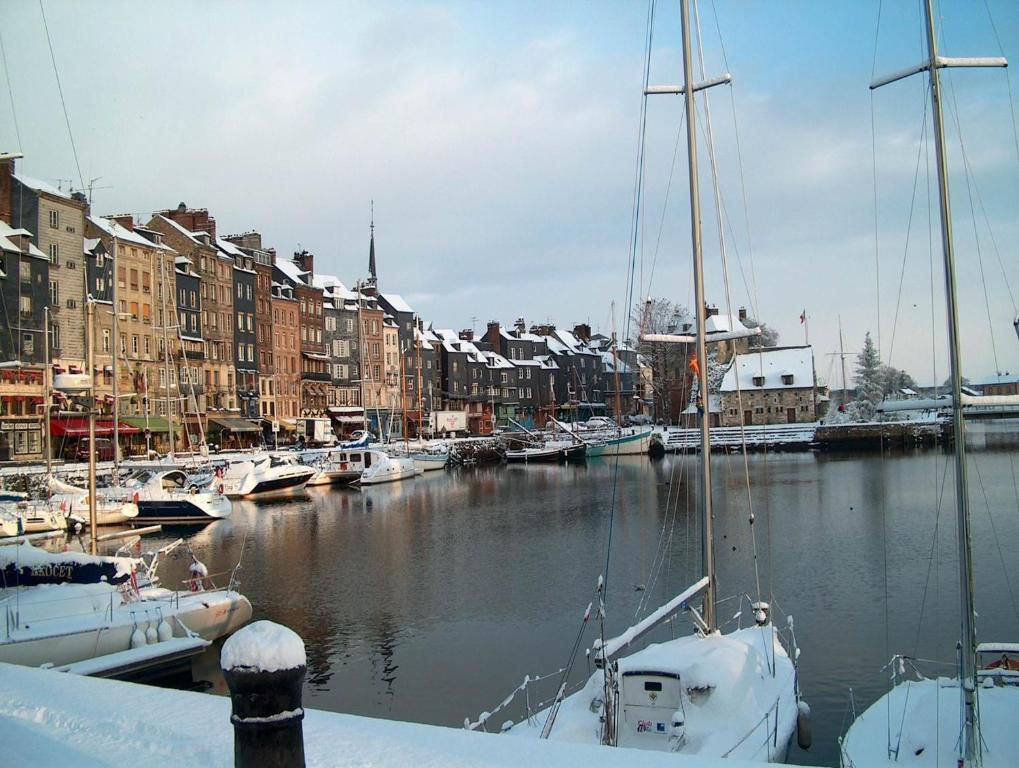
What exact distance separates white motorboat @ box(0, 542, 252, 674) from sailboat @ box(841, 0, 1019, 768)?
12779 mm

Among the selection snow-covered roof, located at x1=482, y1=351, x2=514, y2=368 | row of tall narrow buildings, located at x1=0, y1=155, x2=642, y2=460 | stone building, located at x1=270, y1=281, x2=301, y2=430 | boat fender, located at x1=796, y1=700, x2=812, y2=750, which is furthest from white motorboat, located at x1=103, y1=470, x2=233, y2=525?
snow-covered roof, located at x1=482, y1=351, x2=514, y2=368

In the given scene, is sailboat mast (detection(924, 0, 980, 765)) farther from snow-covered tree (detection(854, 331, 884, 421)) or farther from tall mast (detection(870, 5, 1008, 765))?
snow-covered tree (detection(854, 331, 884, 421))

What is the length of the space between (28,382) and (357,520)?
25255 millimetres

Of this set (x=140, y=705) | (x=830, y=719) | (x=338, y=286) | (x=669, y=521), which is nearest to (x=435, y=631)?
(x=830, y=719)

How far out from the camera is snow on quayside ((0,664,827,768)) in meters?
5.56

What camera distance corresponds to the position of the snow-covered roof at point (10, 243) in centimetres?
5319

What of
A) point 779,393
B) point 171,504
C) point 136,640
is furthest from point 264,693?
point 779,393

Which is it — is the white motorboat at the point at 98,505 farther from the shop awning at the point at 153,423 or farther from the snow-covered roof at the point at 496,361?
the snow-covered roof at the point at 496,361

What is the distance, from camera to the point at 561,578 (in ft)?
93.1

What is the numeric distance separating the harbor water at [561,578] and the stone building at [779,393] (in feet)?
160

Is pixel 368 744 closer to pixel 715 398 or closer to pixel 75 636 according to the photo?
pixel 75 636

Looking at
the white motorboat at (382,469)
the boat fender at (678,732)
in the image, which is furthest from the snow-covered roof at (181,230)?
the boat fender at (678,732)

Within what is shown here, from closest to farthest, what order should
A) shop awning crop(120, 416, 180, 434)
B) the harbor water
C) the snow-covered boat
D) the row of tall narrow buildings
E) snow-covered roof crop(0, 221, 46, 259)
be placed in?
1. the harbor water
2. snow-covered roof crop(0, 221, 46, 259)
3. the row of tall narrow buildings
4. shop awning crop(120, 416, 180, 434)
5. the snow-covered boat

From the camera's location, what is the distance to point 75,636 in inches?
662
